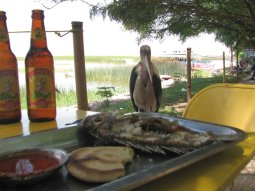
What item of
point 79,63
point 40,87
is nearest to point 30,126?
point 40,87

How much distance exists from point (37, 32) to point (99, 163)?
0.50 meters

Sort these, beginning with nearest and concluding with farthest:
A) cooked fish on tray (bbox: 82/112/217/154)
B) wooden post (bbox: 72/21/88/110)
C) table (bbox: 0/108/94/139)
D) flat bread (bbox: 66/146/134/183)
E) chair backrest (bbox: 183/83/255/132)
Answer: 1. flat bread (bbox: 66/146/134/183)
2. cooked fish on tray (bbox: 82/112/217/154)
3. table (bbox: 0/108/94/139)
4. chair backrest (bbox: 183/83/255/132)
5. wooden post (bbox: 72/21/88/110)

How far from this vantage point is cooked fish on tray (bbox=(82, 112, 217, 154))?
0.61m

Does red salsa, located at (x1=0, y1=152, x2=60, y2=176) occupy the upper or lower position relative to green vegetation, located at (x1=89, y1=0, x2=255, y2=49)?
lower

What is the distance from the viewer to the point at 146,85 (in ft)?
4.48

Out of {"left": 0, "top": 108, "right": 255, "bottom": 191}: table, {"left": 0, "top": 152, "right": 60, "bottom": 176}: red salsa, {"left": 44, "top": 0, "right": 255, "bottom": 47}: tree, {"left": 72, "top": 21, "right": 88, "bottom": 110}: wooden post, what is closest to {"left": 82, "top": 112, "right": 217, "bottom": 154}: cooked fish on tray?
{"left": 0, "top": 108, "right": 255, "bottom": 191}: table

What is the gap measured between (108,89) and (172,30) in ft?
7.01

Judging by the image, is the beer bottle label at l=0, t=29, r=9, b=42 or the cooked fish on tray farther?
the beer bottle label at l=0, t=29, r=9, b=42

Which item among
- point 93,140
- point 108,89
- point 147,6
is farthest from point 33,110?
point 108,89

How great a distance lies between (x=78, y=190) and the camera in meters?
0.49

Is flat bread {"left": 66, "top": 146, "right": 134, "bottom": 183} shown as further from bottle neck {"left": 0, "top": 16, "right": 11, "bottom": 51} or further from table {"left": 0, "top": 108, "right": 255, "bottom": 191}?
bottle neck {"left": 0, "top": 16, "right": 11, "bottom": 51}

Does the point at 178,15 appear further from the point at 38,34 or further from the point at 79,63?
the point at 38,34

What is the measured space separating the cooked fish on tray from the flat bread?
0.04m

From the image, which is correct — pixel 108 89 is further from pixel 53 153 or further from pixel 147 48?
pixel 53 153
